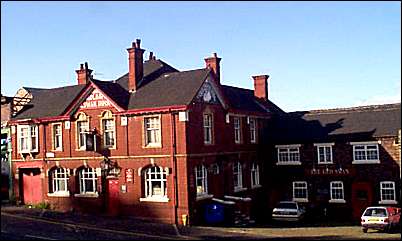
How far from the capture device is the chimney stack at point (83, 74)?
1383 inches

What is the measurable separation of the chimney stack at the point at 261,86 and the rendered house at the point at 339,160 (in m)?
5.90

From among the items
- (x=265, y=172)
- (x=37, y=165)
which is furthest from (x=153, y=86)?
(x=265, y=172)

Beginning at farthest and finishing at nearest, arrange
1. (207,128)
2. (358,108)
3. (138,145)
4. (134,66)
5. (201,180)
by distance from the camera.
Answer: (358,108), (134,66), (207,128), (201,180), (138,145)

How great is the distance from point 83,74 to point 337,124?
18.7m

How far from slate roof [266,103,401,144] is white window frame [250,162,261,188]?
250 cm

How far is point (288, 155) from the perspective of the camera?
3603cm

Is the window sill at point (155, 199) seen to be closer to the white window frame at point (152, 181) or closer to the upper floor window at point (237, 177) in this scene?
the white window frame at point (152, 181)

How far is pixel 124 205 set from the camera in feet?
94.3

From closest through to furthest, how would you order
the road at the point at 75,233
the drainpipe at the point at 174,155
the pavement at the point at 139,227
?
the road at the point at 75,233 < the pavement at the point at 139,227 < the drainpipe at the point at 174,155

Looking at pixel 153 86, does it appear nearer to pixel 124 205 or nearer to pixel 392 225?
pixel 124 205

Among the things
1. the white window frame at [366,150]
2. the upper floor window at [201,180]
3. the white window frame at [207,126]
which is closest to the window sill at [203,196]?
the upper floor window at [201,180]

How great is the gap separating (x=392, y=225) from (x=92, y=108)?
1863 cm

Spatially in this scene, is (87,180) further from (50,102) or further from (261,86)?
(261,86)

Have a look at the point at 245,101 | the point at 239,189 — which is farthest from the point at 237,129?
the point at 245,101
